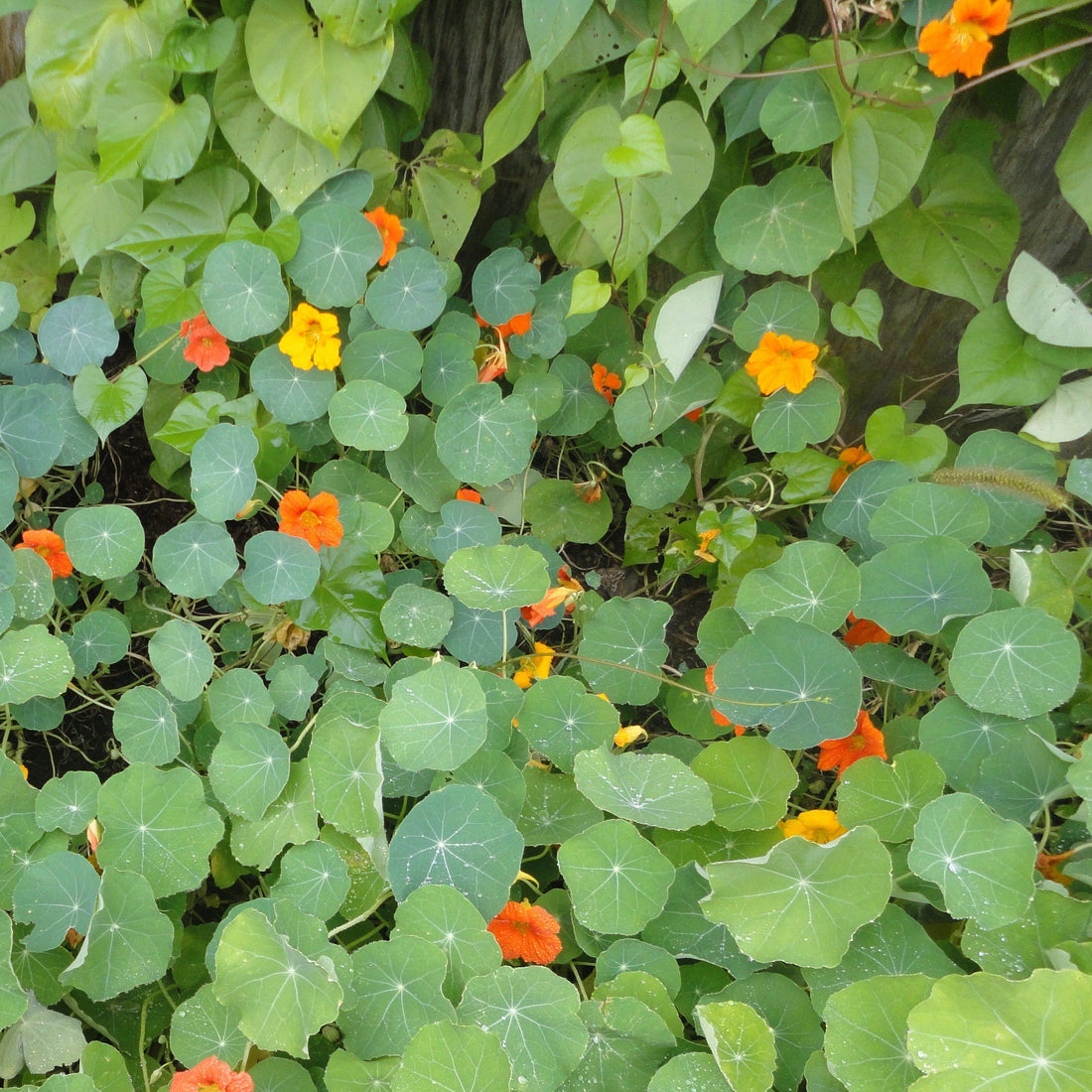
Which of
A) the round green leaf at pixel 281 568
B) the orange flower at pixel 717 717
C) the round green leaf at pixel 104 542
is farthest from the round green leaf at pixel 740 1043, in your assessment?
the round green leaf at pixel 104 542

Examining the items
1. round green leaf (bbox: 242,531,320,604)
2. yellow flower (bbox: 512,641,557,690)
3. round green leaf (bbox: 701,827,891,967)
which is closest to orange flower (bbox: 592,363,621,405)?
yellow flower (bbox: 512,641,557,690)

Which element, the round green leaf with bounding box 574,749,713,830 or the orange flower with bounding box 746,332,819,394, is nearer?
the round green leaf with bounding box 574,749,713,830

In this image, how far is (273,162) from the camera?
1812 mm

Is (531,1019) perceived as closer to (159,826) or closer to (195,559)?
(159,826)

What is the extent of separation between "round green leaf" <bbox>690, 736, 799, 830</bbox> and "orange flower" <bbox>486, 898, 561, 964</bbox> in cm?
33

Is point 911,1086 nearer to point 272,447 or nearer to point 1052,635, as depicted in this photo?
point 1052,635

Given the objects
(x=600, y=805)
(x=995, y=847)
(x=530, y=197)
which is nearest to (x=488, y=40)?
(x=530, y=197)

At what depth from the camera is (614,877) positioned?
1.38 metres

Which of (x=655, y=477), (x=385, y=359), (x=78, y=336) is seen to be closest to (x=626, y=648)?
(x=655, y=477)

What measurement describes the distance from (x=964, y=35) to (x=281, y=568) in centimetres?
147

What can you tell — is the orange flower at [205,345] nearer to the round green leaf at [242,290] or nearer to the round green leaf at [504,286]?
the round green leaf at [242,290]

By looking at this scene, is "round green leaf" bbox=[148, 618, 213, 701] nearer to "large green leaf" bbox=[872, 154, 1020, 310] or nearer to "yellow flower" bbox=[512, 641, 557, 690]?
"yellow flower" bbox=[512, 641, 557, 690]

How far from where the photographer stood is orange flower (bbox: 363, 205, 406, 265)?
6.11ft

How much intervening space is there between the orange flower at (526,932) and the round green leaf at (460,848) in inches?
2.2
